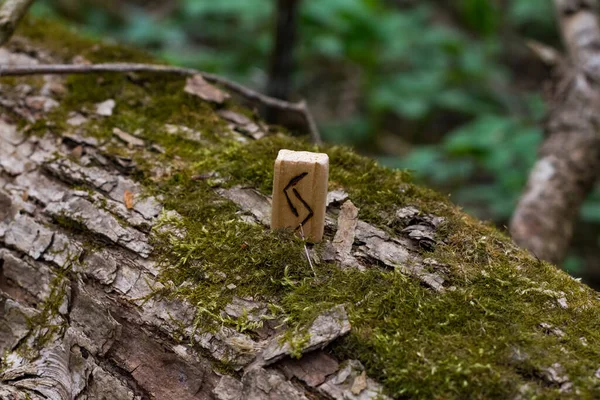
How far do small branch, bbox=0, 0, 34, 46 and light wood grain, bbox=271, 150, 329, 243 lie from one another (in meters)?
1.62

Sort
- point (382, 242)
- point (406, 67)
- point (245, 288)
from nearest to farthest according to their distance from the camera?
point (245, 288), point (382, 242), point (406, 67)

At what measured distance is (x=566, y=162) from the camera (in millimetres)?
3295

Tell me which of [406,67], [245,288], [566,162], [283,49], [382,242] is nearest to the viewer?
[245,288]

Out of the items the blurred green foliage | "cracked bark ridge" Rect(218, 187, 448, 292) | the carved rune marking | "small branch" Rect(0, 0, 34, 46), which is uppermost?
"small branch" Rect(0, 0, 34, 46)

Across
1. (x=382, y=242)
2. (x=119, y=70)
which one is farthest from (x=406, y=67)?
(x=382, y=242)

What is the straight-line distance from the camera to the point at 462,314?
1.66m

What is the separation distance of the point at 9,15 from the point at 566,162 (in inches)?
125

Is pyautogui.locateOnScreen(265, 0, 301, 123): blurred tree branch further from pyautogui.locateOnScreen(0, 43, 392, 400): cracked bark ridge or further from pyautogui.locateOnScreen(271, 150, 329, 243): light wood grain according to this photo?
pyautogui.locateOnScreen(271, 150, 329, 243): light wood grain

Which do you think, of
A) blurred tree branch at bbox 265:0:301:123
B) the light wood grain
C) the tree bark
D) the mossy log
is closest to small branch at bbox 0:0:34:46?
the mossy log

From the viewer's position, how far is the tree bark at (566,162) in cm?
307

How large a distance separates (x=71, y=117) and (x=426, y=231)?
1744 mm

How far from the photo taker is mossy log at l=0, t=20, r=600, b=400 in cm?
154

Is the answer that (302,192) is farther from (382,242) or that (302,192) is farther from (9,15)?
(9,15)

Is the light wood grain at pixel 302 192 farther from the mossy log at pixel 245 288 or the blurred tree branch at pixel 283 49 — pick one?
the blurred tree branch at pixel 283 49
